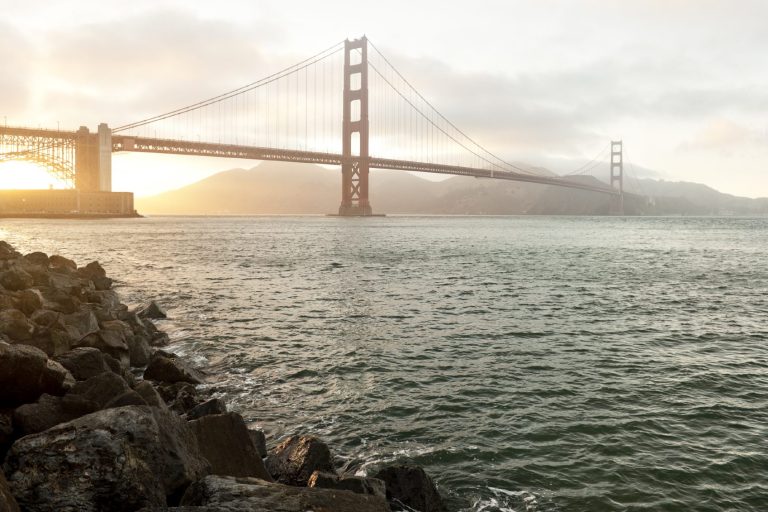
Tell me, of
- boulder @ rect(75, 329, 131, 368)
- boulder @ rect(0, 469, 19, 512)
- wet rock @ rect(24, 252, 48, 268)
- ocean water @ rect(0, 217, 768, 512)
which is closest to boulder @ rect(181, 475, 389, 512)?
boulder @ rect(0, 469, 19, 512)

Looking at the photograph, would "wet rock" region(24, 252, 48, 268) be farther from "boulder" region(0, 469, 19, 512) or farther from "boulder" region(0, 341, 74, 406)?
"boulder" region(0, 469, 19, 512)

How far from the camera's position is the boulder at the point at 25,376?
4.97 meters

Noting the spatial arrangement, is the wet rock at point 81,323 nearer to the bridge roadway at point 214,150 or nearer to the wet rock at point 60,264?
the wet rock at point 60,264

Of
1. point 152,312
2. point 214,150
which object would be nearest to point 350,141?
point 214,150

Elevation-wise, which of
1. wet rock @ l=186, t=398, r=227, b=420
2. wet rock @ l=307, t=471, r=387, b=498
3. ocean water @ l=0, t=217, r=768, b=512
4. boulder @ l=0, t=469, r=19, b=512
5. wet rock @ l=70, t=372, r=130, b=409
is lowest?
ocean water @ l=0, t=217, r=768, b=512

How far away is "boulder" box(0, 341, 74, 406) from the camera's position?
16.3ft

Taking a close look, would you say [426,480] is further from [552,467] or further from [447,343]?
[447,343]

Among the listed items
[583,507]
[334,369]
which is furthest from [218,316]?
[583,507]

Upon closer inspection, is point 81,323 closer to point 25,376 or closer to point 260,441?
point 25,376

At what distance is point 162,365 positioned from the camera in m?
8.05

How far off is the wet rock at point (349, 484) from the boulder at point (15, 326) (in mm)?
5940

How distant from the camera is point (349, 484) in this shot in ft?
13.6

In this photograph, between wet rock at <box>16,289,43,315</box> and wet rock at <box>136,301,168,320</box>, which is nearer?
wet rock at <box>16,289,43,315</box>

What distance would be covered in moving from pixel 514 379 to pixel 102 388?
19.0 feet
